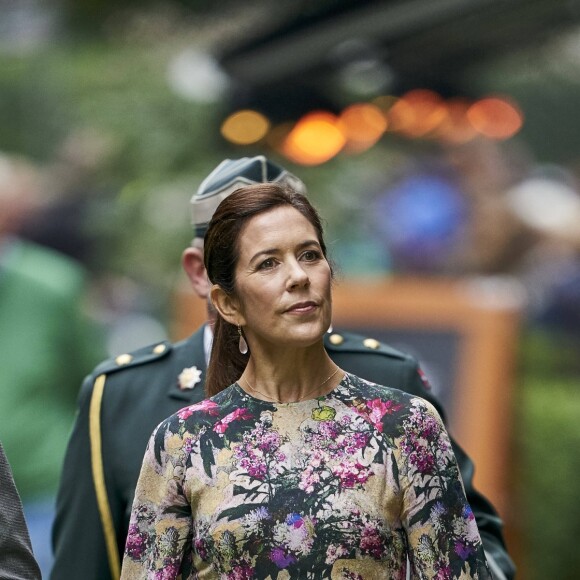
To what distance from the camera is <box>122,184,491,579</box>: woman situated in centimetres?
286

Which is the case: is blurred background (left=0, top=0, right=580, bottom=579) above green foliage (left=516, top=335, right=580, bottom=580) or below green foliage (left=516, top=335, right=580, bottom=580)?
above

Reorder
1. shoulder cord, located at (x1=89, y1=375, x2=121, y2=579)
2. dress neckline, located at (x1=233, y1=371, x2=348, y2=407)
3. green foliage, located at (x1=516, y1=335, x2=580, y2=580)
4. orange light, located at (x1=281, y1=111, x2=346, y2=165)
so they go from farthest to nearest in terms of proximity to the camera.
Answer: orange light, located at (x1=281, y1=111, x2=346, y2=165) < green foliage, located at (x1=516, y1=335, x2=580, y2=580) < shoulder cord, located at (x1=89, y1=375, x2=121, y2=579) < dress neckline, located at (x1=233, y1=371, x2=348, y2=407)

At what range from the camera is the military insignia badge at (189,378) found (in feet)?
12.7

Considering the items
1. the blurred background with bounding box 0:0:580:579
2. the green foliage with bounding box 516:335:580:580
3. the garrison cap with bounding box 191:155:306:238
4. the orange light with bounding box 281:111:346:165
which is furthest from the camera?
the orange light with bounding box 281:111:346:165

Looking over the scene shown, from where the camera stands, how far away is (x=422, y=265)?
31.9 ft

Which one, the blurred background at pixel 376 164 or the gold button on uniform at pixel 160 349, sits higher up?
the blurred background at pixel 376 164

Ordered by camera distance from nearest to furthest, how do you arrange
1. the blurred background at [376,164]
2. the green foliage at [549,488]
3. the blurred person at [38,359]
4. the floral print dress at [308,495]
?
1. the floral print dress at [308,495]
2. the blurred person at [38,359]
3. the blurred background at [376,164]
4. the green foliage at [549,488]

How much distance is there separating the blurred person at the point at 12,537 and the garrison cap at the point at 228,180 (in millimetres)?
1037

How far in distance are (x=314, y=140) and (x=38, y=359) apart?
4.36m

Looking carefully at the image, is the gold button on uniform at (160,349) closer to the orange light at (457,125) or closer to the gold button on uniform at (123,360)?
the gold button on uniform at (123,360)

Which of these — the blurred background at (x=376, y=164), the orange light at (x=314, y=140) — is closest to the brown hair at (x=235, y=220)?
the blurred background at (x=376, y=164)

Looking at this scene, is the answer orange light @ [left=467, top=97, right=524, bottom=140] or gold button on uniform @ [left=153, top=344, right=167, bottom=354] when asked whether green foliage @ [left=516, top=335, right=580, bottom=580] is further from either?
gold button on uniform @ [left=153, top=344, right=167, bottom=354]

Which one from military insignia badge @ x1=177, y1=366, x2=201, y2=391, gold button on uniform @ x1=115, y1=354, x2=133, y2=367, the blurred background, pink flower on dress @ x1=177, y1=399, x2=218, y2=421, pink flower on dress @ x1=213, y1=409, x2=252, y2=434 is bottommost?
pink flower on dress @ x1=213, y1=409, x2=252, y2=434

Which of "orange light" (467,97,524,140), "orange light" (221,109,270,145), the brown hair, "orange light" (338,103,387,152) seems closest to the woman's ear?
the brown hair
